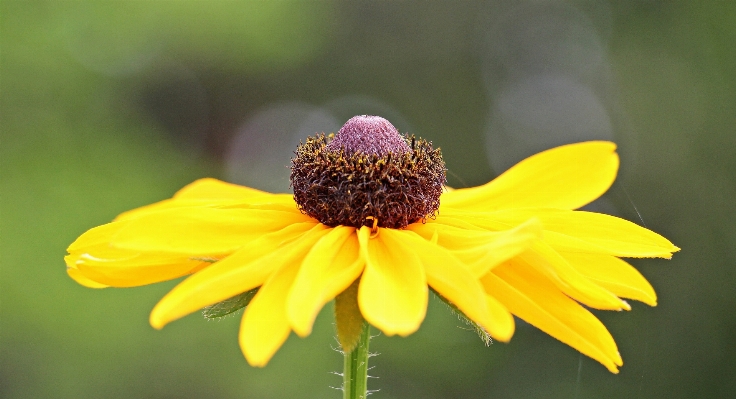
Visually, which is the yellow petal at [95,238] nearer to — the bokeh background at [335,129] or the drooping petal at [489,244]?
the drooping petal at [489,244]

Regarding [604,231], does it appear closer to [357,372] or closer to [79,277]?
[357,372]

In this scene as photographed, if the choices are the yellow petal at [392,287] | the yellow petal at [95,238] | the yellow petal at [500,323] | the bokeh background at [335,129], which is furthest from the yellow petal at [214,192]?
the bokeh background at [335,129]

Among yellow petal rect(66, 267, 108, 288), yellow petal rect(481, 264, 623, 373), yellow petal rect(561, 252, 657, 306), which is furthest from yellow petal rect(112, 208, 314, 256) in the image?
yellow petal rect(561, 252, 657, 306)

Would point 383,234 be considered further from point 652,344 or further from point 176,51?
point 652,344

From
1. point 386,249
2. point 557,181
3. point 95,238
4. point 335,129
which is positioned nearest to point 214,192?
point 95,238

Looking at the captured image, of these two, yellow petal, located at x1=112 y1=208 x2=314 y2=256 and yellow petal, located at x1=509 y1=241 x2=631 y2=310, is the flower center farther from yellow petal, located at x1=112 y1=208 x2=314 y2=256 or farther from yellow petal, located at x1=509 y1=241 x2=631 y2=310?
yellow petal, located at x1=509 y1=241 x2=631 y2=310

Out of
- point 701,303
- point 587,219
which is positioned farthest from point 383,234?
point 701,303
